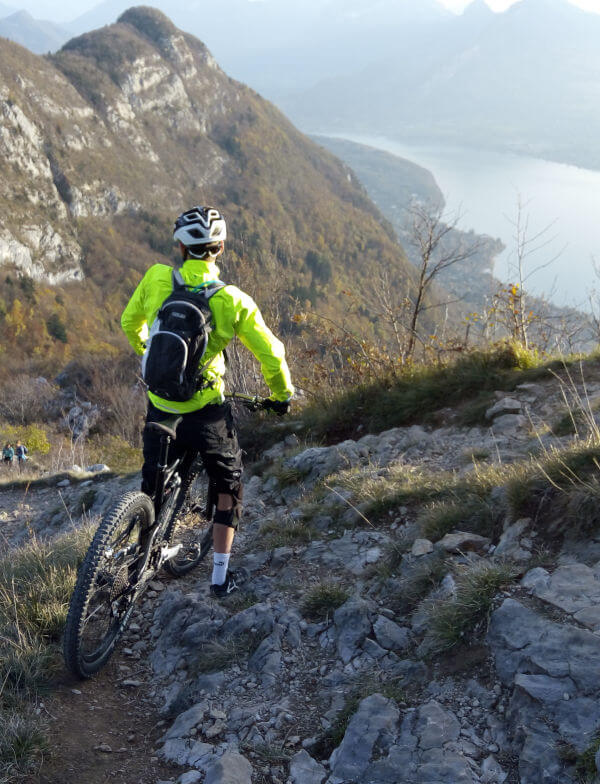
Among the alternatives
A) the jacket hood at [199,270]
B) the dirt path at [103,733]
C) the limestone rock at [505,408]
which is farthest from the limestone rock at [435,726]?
the limestone rock at [505,408]

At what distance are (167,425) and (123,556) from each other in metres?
0.72

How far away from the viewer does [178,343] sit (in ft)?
10.1

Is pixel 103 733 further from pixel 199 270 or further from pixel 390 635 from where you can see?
pixel 199 270

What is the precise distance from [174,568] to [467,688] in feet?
7.05

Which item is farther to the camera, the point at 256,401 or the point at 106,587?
the point at 256,401

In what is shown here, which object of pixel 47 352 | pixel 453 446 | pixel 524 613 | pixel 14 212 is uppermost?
pixel 524 613

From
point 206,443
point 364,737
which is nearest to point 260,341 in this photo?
point 206,443

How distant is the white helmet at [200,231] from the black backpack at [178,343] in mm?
289

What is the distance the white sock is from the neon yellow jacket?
3.34 ft

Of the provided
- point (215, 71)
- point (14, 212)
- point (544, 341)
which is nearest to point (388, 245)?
point (14, 212)

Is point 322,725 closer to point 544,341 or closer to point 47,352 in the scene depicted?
point 544,341

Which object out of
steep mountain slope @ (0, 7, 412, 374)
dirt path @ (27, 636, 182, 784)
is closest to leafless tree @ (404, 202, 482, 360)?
dirt path @ (27, 636, 182, 784)

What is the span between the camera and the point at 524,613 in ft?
9.29

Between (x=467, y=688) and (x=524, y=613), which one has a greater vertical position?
(x=524, y=613)
